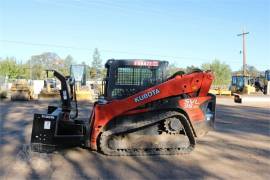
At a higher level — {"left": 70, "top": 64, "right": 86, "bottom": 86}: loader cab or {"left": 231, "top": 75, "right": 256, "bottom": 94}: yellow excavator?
{"left": 70, "top": 64, "right": 86, "bottom": 86}: loader cab

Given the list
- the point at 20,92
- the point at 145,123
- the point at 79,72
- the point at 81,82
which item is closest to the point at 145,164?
the point at 145,123

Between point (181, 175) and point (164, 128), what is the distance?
69.3 inches

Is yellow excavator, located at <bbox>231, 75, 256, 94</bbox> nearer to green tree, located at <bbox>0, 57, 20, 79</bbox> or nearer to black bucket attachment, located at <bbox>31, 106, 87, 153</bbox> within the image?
black bucket attachment, located at <bbox>31, 106, 87, 153</bbox>

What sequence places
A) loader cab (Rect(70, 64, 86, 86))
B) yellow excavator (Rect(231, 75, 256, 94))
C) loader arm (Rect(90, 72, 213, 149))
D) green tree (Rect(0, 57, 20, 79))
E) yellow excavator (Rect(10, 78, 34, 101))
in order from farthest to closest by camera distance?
1. green tree (Rect(0, 57, 20, 79))
2. yellow excavator (Rect(231, 75, 256, 94))
3. loader cab (Rect(70, 64, 86, 86))
4. yellow excavator (Rect(10, 78, 34, 101))
5. loader arm (Rect(90, 72, 213, 149))

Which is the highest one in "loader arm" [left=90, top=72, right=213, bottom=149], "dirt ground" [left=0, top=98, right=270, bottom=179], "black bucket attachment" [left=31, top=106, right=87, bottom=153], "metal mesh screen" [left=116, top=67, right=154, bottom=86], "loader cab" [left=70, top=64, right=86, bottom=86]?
"loader cab" [left=70, top=64, right=86, bottom=86]

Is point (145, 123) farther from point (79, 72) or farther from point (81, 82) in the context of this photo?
point (81, 82)

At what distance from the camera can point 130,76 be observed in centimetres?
929

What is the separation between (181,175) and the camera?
663cm

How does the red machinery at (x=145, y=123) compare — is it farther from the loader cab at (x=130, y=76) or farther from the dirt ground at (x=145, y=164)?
the loader cab at (x=130, y=76)

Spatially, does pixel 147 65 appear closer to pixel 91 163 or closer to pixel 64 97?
pixel 64 97

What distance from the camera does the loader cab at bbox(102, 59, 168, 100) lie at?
9.19 metres

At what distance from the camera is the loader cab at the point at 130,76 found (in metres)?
9.19

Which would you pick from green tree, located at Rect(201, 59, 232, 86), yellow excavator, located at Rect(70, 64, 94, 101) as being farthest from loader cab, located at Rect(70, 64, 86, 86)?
green tree, located at Rect(201, 59, 232, 86)

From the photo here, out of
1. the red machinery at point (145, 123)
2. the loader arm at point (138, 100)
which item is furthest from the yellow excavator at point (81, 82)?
the loader arm at point (138, 100)
